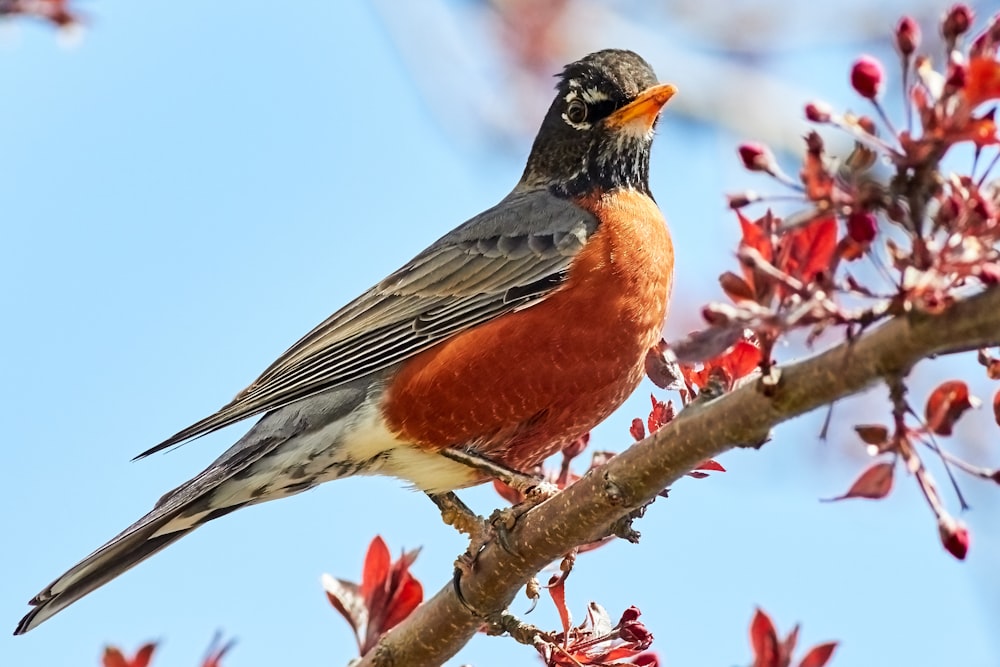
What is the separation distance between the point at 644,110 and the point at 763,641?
10.7ft

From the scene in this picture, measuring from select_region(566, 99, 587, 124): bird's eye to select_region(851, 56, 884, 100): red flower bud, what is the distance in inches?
145

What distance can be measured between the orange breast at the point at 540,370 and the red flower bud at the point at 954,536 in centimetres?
246

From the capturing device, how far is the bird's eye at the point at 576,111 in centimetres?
582

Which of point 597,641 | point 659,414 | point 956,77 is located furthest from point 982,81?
point 597,641

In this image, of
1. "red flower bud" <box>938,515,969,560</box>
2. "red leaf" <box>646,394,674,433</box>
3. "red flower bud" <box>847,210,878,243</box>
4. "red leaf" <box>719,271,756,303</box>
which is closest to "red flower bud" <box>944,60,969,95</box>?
"red flower bud" <box>847,210,878,243</box>

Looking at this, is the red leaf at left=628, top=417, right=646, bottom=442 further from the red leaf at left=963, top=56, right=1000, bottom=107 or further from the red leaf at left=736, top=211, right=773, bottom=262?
the red leaf at left=963, top=56, right=1000, bottom=107

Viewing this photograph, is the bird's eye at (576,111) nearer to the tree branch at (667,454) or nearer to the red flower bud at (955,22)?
the tree branch at (667,454)

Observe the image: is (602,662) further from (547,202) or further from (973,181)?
(547,202)

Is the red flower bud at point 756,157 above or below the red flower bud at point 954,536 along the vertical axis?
above

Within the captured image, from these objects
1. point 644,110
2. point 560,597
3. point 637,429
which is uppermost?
point 644,110

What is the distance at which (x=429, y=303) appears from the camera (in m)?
5.14

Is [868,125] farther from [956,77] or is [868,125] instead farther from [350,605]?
[350,605]

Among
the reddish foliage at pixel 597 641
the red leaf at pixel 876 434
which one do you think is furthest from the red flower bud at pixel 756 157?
the reddish foliage at pixel 597 641

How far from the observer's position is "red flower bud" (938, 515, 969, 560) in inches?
84.7
